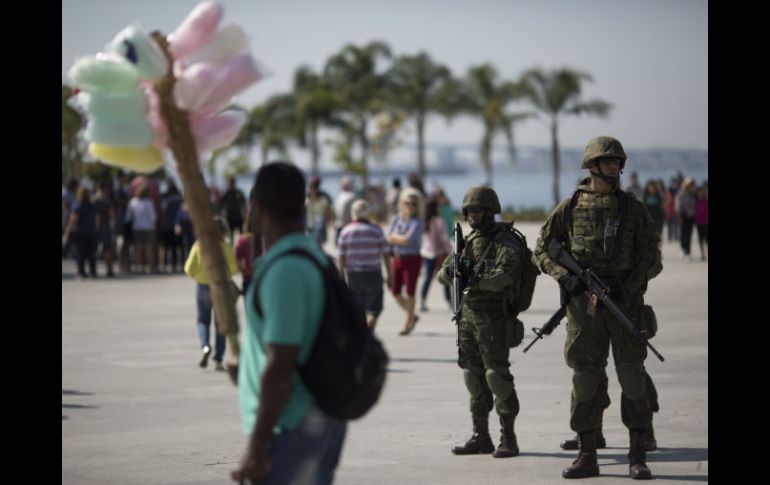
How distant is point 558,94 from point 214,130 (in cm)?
6773

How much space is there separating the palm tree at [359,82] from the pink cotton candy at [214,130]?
7911 cm

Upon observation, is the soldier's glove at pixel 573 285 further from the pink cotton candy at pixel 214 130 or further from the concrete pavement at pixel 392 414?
the pink cotton candy at pixel 214 130

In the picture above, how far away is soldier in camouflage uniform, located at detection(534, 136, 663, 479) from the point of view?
8.47 meters

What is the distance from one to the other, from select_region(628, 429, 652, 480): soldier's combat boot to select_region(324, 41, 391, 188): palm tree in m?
75.7

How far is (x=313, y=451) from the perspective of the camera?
188 inches

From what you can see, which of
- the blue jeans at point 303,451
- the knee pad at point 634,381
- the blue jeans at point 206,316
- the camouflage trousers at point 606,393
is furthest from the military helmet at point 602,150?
the blue jeans at point 206,316

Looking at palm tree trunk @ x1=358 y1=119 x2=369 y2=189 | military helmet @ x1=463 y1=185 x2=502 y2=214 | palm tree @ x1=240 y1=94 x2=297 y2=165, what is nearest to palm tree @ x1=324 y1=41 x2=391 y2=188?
palm tree trunk @ x1=358 y1=119 x2=369 y2=189

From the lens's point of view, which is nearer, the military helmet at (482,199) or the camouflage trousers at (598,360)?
the camouflage trousers at (598,360)

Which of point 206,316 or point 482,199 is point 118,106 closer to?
point 482,199

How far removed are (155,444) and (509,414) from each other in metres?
2.47

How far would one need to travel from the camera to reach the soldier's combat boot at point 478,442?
9273 mm

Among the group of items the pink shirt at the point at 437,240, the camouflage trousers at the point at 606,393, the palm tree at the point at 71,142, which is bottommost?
the camouflage trousers at the point at 606,393

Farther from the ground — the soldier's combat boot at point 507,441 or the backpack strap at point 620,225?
the backpack strap at point 620,225
